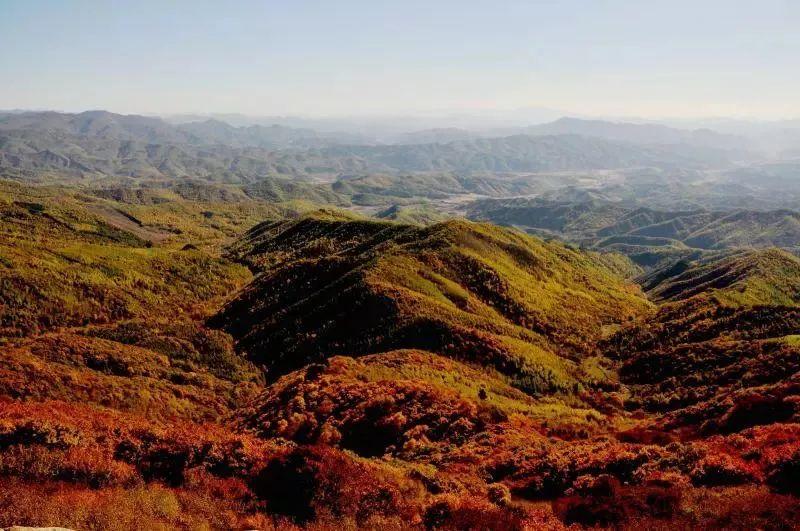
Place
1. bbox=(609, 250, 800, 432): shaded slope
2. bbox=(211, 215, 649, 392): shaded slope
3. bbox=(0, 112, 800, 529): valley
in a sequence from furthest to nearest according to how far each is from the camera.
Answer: bbox=(211, 215, 649, 392): shaded slope, bbox=(609, 250, 800, 432): shaded slope, bbox=(0, 112, 800, 529): valley

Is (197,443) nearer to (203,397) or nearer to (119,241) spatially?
(203,397)

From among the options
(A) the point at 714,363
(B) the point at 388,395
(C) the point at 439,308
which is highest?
(B) the point at 388,395

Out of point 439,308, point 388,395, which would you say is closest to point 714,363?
point 439,308

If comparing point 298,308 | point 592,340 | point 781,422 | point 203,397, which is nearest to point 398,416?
point 781,422

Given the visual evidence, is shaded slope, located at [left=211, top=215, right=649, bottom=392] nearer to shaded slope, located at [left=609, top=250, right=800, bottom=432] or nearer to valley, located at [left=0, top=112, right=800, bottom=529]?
valley, located at [left=0, top=112, right=800, bottom=529]

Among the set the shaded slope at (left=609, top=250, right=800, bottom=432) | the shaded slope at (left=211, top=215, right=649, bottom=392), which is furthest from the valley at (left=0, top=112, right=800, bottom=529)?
the shaded slope at (left=211, top=215, right=649, bottom=392)

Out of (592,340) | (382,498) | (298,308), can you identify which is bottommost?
(592,340)

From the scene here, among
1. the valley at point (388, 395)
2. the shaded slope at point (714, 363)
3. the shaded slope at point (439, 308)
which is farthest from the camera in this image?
the shaded slope at point (439, 308)

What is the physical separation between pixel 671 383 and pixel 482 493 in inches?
1403

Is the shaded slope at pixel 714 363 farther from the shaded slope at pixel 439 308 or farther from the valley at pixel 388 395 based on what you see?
the shaded slope at pixel 439 308

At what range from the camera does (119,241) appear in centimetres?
17412

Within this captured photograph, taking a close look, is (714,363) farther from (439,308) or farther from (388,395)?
(388,395)

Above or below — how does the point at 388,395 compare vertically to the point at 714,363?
above

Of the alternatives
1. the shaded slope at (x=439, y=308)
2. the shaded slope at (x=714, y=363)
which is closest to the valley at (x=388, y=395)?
the shaded slope at (x=714, y=363)
